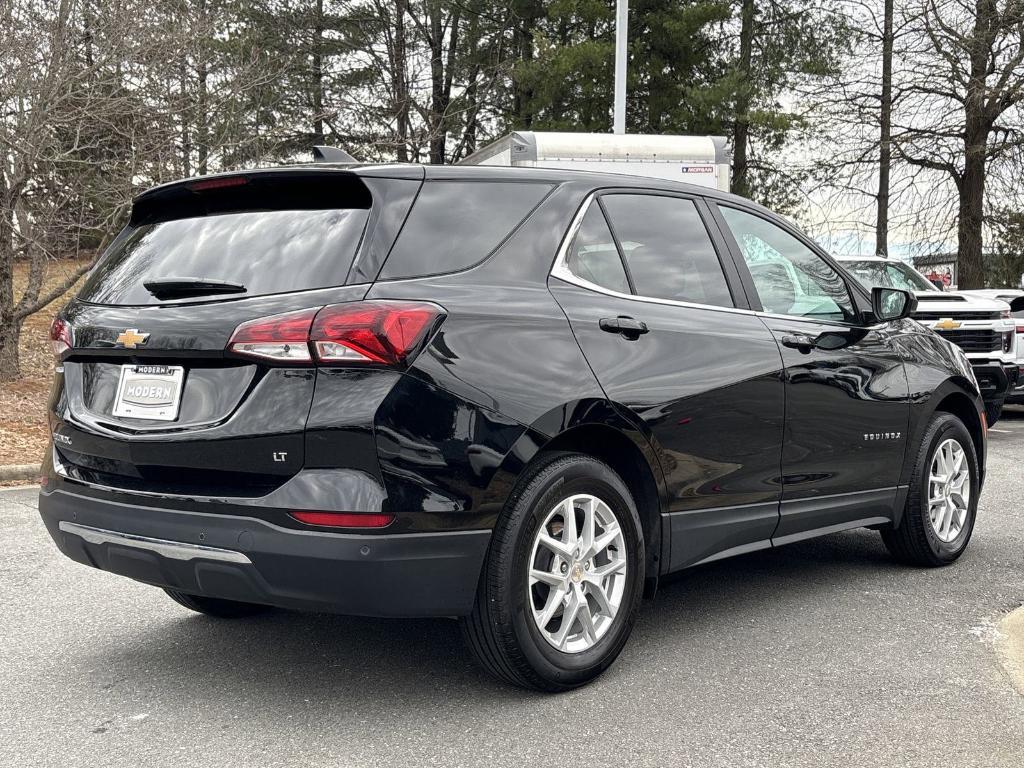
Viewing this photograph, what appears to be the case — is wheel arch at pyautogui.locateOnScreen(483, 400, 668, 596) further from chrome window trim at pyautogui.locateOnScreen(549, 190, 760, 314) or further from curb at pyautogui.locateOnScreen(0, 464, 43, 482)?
curb at pyautogui.locateOnScreen(0, 464, 43, 482)

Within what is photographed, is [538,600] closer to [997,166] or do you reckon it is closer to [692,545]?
[692,545]

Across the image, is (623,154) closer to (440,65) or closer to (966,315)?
(966,315)

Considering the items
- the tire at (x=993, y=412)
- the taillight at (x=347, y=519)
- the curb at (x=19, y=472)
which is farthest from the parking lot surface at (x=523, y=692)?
the tire at (x=993, y=412)

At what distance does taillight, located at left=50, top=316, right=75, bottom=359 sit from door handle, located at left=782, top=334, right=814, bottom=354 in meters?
2.81

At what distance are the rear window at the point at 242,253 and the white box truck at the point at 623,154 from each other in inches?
296

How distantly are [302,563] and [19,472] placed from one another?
6.83m

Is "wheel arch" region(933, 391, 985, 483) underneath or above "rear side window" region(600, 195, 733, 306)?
underneath

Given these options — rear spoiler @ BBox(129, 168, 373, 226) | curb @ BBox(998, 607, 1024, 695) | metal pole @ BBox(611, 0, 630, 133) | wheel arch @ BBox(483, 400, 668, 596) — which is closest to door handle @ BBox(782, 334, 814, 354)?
wheel arch @ BBox(483, 400, 668, 596)

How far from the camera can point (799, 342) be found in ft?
15.9

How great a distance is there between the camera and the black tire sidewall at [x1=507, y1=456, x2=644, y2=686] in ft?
11.8

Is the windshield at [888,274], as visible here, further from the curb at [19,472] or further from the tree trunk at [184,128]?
the curb at [19,472]

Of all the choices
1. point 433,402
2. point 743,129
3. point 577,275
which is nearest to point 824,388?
point 577,275

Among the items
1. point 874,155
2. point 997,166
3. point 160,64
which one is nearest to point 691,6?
point 874,155

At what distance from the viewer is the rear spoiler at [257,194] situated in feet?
12.1
